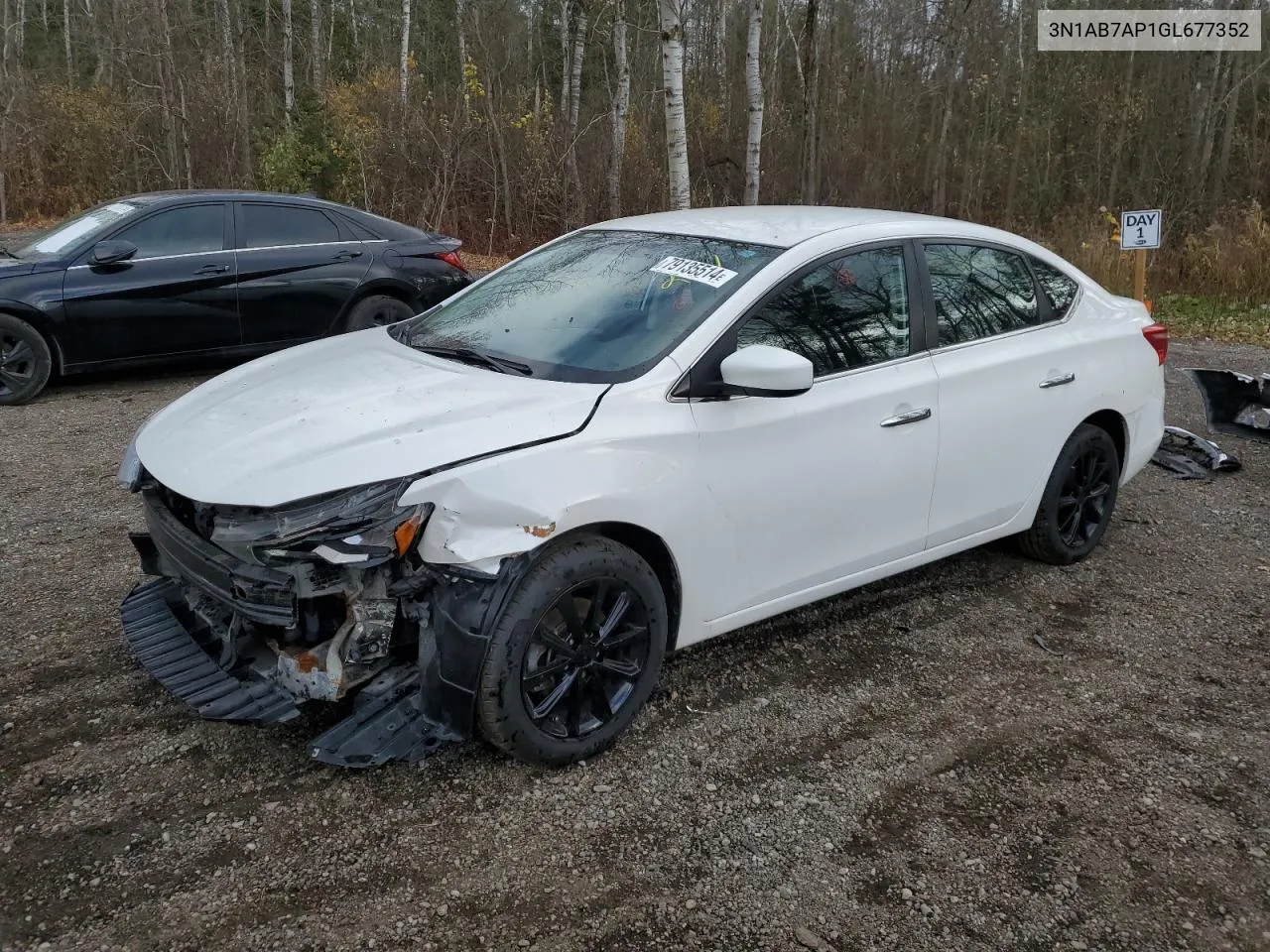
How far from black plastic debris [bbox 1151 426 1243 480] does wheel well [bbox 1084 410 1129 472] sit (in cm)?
184

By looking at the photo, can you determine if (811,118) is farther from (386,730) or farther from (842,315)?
(386,730)

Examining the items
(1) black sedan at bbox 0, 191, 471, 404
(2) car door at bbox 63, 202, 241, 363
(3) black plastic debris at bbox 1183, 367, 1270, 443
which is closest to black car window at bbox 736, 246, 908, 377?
(3) black plastic debris at bbox 1183, 367, 1270, 443

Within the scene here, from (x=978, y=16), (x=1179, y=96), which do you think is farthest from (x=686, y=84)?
(x=1179, y=96)

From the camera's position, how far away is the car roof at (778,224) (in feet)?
13.3

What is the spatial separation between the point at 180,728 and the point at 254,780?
438 mm

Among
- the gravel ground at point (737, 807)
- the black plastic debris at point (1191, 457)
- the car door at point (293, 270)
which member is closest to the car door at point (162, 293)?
the car door at point (293, 270)

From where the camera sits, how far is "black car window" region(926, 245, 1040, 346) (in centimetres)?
431

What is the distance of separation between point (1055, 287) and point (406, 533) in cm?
341

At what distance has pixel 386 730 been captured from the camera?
9.98 feet

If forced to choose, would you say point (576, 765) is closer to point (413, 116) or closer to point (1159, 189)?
point (413, 116)

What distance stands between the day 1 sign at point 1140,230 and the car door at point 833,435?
5.57m

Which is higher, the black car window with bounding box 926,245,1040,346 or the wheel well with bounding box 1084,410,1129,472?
the black car window with bounding box 926,245,1040,346

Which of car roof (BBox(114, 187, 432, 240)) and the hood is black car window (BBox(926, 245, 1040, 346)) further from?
car roof (BBox(114, 187, 432, 240))

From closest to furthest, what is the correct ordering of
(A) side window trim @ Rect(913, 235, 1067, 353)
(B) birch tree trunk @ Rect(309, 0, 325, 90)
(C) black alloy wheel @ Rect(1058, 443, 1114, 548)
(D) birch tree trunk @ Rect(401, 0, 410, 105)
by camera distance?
(A) side window trim @ Rect(913, 235, 1067, 353) → (C) black alloy wheel @ Rect(1058, 443, 1114, 548) → (D) birch tree trunk @ Rect(401, 0, 410, 105) → (B) birch tree trunk @ Rect(309, 0, 325, 90)
